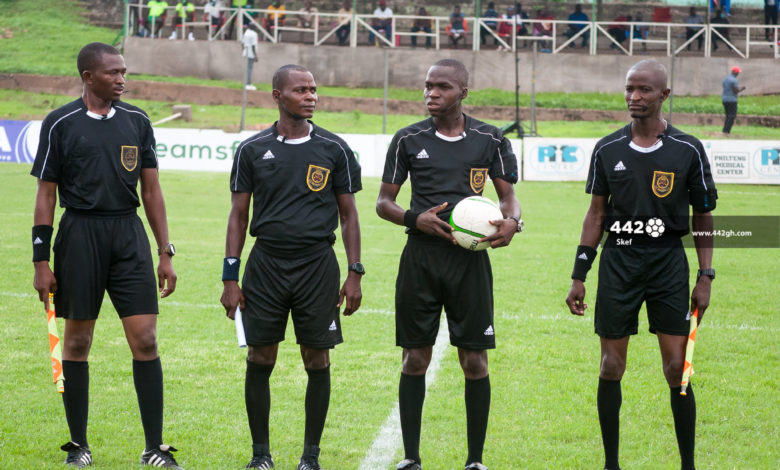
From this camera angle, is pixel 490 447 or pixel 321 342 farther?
pixel 490 447

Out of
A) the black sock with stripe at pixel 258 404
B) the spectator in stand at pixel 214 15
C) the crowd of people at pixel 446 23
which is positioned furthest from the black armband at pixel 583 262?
the spectator in stand at pixel 214 15

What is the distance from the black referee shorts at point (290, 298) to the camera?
535 cm

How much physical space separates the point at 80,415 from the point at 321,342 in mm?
1491

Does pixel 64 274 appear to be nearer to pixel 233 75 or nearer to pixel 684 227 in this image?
pixel 684 227

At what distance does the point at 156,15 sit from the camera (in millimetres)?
35938

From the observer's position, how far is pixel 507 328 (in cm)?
925

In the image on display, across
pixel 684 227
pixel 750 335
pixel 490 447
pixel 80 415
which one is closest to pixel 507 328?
pixel 750 335

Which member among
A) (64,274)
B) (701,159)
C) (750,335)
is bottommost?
(750,335)

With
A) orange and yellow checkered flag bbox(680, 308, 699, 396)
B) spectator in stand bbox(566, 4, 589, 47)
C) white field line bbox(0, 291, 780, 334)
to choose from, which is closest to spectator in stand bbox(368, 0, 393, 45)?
spectator in stand bbox(566, 4, 589, 47)

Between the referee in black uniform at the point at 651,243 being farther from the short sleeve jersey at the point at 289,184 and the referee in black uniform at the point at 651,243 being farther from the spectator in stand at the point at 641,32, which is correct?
the spectator in stand at the point at 641,32

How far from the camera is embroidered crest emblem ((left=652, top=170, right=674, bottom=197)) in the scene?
17.3 feet

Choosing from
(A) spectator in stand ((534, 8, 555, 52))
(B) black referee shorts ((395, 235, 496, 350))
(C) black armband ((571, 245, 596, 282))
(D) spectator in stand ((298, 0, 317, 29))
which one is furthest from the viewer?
(D) spectator in stand ((298, 0, 317, 29))

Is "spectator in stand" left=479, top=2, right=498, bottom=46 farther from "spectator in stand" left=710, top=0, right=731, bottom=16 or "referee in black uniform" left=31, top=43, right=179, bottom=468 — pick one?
"referee in black uniform" left=31, top=43, right=179, bottom=468

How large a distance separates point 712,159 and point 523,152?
4.53 metres
